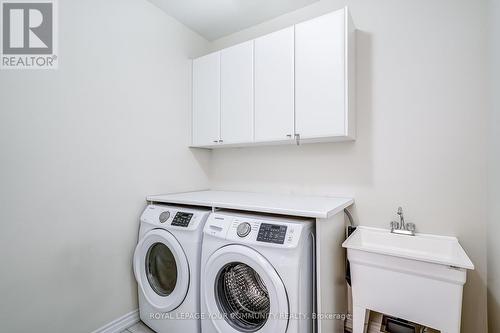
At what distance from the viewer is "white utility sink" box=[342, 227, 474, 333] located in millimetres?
1083

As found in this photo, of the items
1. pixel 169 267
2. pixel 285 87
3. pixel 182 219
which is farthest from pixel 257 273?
pixel 285 87

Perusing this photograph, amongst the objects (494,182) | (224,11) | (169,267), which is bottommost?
(169,267)

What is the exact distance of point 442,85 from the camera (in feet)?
4.80

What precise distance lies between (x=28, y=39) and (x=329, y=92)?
74.4 inches

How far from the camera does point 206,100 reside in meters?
2.15

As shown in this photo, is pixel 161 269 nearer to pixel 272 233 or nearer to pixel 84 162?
pixel 84 162

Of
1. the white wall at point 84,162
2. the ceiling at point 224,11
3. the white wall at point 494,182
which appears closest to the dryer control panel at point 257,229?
the white wall at point 84,162

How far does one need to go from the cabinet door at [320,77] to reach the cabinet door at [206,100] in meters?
0.76

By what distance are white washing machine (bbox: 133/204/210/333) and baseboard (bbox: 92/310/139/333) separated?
0.08 metres

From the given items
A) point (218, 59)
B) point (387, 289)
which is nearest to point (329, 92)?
point (218, 59)

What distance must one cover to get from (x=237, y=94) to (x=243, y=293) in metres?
1.50

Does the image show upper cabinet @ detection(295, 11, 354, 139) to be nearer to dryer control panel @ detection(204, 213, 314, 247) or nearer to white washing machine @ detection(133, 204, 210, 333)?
dryer control panel @ detection(204, 213, 314, 247)

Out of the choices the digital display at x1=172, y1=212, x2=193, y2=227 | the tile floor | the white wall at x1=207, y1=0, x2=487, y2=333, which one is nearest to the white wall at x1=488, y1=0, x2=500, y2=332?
the white wall at x1=207, y1=0, x2=487, y2=333

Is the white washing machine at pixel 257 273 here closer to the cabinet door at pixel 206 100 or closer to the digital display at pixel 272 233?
the digital display at pixel 272 233
